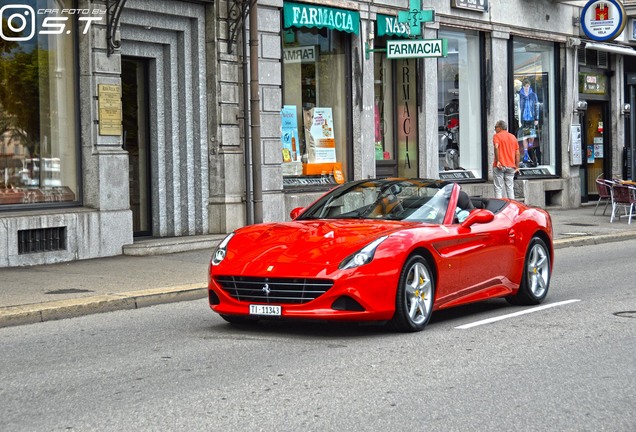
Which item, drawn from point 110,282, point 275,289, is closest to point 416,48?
point 110,282

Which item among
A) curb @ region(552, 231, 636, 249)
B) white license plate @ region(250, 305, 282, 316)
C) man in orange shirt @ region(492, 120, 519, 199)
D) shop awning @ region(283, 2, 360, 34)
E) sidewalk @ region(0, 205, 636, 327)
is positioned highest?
shop awning @ region(283, 2, 360, 34)

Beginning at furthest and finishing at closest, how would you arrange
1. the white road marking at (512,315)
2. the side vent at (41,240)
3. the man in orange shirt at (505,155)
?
1. the man in orange shirt at (505,155)
2. the side vent at (41,240)
3. the white road marking at (512,315)

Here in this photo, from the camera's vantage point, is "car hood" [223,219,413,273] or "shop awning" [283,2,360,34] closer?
"car hood" [223,219,413,273]

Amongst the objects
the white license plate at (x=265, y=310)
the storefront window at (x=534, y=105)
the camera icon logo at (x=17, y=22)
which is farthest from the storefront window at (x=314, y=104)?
the white license plate at (x=265, y=310)

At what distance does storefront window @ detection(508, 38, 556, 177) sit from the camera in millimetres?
27969

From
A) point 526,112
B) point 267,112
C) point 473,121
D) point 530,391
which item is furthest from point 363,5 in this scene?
point 530,391

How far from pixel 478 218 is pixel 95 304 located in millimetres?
3999

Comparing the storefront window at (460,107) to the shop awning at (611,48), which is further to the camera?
the shop awning at (611,48)

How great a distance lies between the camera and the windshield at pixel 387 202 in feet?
33.7

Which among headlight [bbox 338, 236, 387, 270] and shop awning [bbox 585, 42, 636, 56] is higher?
→ shop awning [bbox 585, 42, 636, 56]

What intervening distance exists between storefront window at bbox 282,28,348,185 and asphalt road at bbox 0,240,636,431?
10199 mm

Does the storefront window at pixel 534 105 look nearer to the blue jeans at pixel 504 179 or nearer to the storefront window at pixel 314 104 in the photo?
the blue jeans at pixel 504 179

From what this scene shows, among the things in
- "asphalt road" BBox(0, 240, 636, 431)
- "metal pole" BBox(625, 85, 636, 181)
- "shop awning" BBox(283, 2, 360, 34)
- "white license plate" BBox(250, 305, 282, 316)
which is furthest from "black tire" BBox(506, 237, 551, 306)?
"metal pole" BBox(625, 85, 636, 181)

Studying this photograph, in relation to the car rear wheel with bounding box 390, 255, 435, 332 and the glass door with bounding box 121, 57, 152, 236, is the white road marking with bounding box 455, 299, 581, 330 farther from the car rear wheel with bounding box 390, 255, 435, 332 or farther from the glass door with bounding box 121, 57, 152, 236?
the glass door with bounding box 121, 57, 152, 236
